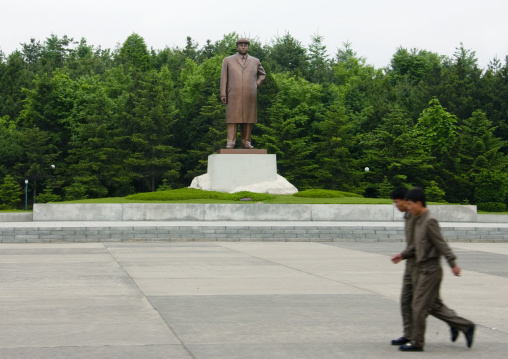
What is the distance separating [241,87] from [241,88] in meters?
0.04

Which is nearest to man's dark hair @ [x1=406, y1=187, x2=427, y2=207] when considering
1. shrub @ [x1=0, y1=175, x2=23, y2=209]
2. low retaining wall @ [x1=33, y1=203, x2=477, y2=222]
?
low retaining wall @ [x1=33, y1=203, x2=477, y2=222]

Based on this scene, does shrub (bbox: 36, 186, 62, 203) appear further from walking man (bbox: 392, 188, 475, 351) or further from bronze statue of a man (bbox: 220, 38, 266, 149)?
walking man (bbox: 392, 188, 475, 351)

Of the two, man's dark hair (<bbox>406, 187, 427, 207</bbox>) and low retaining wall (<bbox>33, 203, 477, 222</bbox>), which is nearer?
man's dark hair (<bbox>406, 187, 427, 207</bbox>)

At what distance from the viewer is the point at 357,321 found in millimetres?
7395

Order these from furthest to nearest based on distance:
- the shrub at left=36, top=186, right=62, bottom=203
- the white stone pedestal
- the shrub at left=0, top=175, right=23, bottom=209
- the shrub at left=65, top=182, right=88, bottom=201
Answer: the shrub at left=36, top=186, right=62, bottom=203 < the shrub at left=0, top=175, right=23, bottom=209 < the shrub at left=65, top=182, right=88, bottom=201 < the white stone pedestal

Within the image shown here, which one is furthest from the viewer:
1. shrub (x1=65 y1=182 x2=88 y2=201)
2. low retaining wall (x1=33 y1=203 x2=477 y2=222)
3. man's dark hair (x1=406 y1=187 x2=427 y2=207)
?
shrub (x1=65 y1=182 x2=88 y2=201)

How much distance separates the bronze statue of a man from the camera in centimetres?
2789

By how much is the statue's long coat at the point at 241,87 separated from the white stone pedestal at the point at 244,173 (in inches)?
59.3

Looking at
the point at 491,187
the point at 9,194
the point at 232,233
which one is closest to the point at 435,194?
the point at 491,187

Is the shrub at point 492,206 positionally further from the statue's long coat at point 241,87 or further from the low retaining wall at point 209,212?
the statue's long coat at point 241,87

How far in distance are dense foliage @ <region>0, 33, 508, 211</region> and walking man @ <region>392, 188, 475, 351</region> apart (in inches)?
1594

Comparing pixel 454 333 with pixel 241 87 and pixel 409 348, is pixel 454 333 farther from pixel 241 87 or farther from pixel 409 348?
pixel 241 87

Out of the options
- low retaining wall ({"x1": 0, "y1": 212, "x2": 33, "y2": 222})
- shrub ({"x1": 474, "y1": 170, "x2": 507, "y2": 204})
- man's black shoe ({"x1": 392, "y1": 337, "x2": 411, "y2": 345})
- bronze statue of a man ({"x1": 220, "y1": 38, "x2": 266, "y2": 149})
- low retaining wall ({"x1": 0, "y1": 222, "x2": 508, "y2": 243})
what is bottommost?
man's black shoe ({"x1": 392, "y1": 337, "x2": 411, "y2": 345})

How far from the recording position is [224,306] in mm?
8297
